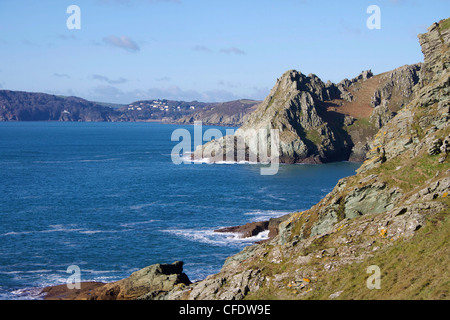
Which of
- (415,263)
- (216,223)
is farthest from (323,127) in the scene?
(415,263)

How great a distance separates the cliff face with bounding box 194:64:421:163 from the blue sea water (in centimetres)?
1166

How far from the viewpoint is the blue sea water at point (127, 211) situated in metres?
58.5

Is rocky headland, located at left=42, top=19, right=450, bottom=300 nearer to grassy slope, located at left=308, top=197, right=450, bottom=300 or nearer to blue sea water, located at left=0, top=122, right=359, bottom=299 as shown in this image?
grassy slope, located at left=308, top=197, right=450, bottom=300

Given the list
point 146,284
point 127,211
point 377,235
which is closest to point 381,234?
point 377,235

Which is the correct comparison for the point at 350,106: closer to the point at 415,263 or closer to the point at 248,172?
the point at 248,172

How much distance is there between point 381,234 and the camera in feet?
99.0

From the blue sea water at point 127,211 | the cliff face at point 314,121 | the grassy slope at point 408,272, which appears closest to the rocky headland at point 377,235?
the grassy slope at point 408,272

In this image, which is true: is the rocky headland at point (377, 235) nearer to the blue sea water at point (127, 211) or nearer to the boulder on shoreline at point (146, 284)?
the boulder on shoreline at point (146, 284)

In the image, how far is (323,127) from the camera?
168 meters

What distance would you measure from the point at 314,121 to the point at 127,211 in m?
101

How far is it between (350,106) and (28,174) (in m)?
129

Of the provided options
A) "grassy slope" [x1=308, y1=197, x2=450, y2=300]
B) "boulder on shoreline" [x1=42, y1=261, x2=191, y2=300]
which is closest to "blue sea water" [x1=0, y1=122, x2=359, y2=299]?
"boulder on shoreline" [x1=42, y1=261, x2=191, y2=300]

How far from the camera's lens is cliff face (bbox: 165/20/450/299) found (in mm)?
25594

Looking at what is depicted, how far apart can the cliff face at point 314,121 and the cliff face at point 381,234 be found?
113 metres
